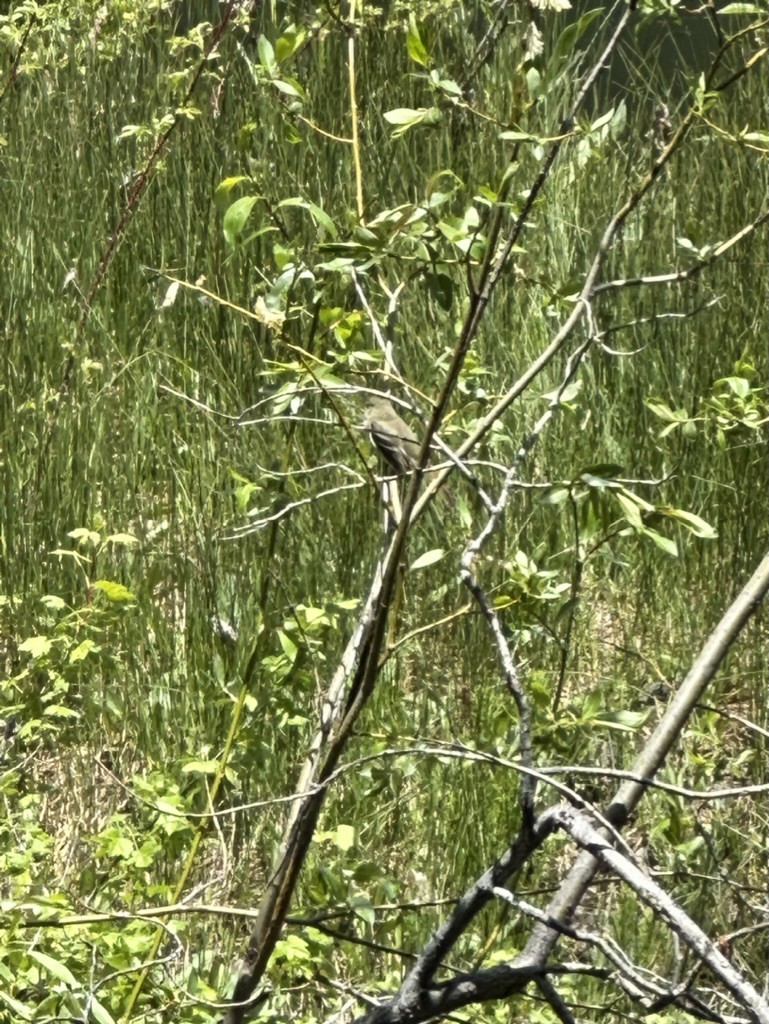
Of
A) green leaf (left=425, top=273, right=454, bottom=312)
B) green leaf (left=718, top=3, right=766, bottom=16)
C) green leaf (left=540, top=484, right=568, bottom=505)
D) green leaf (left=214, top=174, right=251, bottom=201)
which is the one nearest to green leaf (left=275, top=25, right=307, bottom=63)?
green leaf (left=214, top=174, right=251, bottom=201)

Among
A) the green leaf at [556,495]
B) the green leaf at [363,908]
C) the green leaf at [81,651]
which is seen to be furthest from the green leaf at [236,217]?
the green leaf at [81,651]

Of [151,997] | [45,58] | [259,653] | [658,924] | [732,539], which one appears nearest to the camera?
[259,653]

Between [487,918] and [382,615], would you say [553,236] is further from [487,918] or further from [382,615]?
[382,615]

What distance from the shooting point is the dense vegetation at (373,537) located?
5.91 ft

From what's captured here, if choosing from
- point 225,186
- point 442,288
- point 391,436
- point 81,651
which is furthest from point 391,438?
point 442,288

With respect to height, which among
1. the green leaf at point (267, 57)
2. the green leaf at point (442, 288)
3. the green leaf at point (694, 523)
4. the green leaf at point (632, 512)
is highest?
the green leaf at point (267, 57)

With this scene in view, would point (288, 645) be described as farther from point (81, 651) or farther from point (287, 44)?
point (287, 44)

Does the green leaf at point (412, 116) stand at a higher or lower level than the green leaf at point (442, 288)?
higher

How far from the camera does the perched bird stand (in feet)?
9.11

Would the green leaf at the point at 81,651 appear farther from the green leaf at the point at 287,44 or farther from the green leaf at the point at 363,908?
the green leaf at the point at 287,44

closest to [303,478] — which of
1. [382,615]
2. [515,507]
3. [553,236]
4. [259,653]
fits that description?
[515,507]

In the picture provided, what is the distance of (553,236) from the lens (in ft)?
13.8

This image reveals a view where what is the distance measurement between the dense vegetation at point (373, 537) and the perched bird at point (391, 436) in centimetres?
5

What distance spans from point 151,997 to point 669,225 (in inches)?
108
